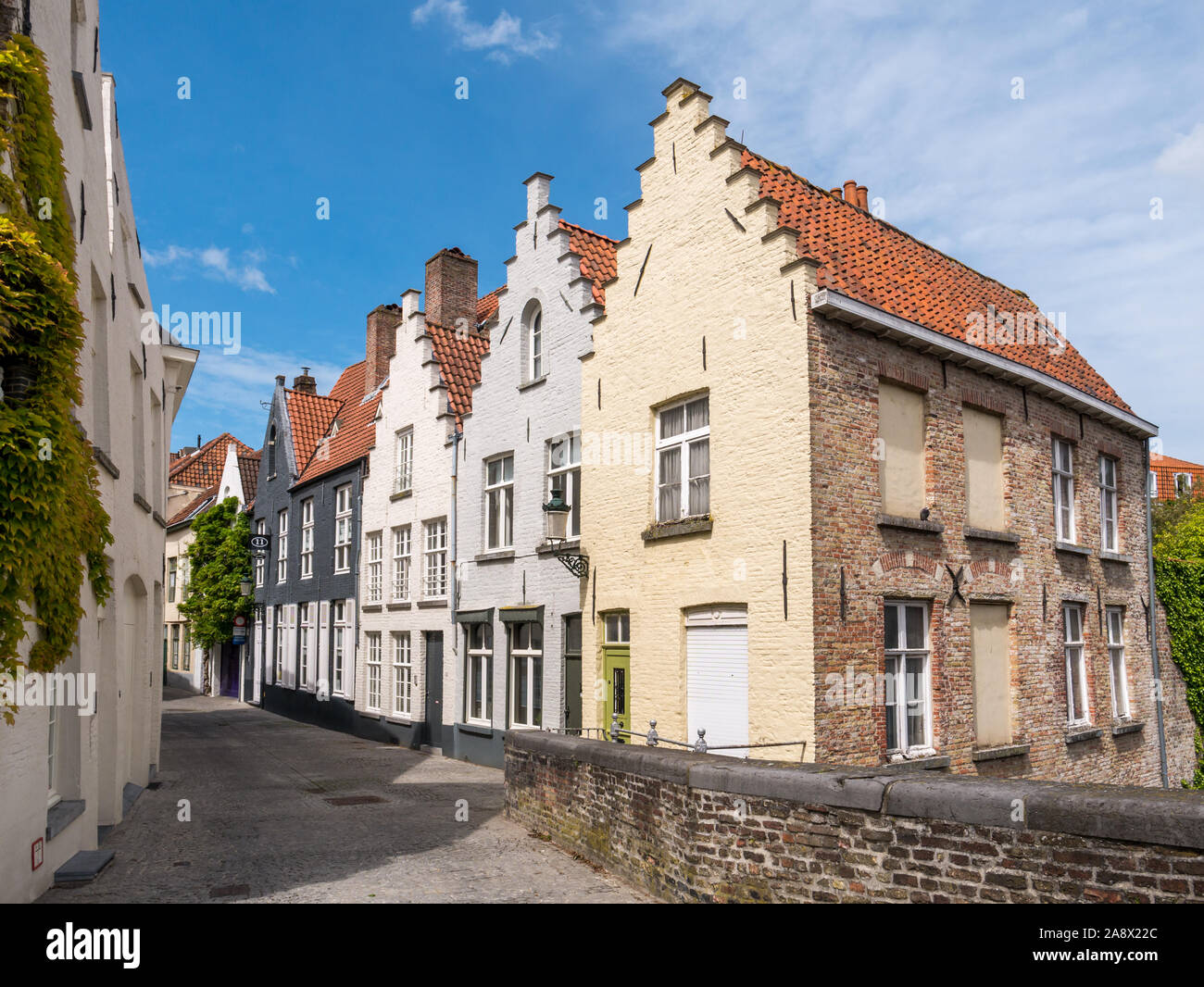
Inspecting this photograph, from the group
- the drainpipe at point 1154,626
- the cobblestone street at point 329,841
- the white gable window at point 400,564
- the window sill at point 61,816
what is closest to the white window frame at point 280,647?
the white gable window at point 400,564

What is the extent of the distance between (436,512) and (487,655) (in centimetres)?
357

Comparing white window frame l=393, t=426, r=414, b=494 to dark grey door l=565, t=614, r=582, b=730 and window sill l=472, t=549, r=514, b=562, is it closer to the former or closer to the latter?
window sill l=472, t=549, r=514, b=562

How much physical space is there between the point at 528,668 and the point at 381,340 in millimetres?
13564

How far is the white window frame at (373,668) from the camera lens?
77.2ft

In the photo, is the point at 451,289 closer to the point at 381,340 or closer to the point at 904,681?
the point at 381,340

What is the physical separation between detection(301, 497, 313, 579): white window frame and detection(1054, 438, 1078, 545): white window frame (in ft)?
65.4

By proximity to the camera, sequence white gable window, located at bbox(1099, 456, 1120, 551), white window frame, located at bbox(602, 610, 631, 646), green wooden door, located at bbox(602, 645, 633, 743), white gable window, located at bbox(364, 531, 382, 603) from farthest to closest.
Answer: white gable window, located at bbox(364, 531, 382, 603) < white gable window, located at bbox(1099, 456, 1120, 551) < white window frame, located at bbox(602, 610, 631, 646) < green wooden door, located at bbox(602, 645, 633, 743)

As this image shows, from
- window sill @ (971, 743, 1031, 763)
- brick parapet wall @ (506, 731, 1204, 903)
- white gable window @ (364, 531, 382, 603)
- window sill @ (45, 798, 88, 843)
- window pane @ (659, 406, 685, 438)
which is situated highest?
window pane @ (659, 406, 685, 438)

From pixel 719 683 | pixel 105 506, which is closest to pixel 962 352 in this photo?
pixel 719 683

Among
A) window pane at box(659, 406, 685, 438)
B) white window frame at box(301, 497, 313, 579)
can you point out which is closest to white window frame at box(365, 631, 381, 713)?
white window frame at box(301, 497, 313, 579)

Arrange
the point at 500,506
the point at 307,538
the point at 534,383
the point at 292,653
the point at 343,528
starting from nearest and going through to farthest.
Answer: the point at 534,383
the point at 500,506
the point at 343,528
the point at 307,538
the point at 292,653

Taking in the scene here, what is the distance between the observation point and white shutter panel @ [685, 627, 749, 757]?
1192 centimetres

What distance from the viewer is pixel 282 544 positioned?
3039 cm

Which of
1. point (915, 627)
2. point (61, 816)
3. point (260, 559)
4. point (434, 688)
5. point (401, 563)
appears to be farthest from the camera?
point (260, 559)
